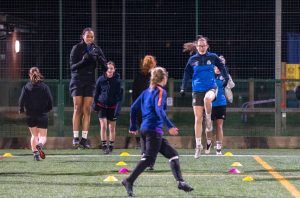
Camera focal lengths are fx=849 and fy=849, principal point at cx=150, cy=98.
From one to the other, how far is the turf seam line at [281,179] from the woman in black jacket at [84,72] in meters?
3.29

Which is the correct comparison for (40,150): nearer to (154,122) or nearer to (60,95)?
(60,95)

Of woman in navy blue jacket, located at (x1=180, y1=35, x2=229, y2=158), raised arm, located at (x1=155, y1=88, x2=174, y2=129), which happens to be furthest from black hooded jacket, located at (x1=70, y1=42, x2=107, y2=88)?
raised arm, located at (x1=155, y1=88, x2=174, y2=129)

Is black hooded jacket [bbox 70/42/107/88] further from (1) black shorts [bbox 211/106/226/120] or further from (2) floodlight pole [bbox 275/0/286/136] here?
(2) floodlight pole [bbox 275/0/286/136]

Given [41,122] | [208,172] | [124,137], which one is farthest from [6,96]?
[208,172]

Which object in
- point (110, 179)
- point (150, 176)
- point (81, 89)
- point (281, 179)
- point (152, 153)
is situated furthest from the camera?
point (81, 89)

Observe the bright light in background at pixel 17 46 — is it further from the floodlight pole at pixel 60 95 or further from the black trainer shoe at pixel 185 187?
the black trainer shoe at pixel 185 187

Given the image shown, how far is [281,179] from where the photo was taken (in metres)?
11.6

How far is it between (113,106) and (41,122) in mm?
1805

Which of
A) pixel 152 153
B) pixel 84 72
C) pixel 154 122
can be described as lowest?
pixel 152 153

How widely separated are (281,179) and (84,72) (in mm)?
5306

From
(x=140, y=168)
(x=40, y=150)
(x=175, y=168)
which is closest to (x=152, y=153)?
(x=140, y=168)

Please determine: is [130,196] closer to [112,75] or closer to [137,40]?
[112,75]

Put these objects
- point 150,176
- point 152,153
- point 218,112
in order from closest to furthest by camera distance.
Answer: point 152,153
point 150,176
point 218,112

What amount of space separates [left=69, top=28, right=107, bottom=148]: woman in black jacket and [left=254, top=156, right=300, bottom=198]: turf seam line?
3289 mm
